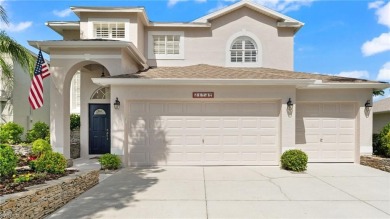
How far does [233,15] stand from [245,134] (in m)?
7.31

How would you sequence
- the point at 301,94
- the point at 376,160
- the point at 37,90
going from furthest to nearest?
1. the point at 301,94
2. the point at 376,160
3. the point at 37,90

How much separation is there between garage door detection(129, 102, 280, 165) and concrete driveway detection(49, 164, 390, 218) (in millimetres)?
901

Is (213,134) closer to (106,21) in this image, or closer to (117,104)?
(117,104)

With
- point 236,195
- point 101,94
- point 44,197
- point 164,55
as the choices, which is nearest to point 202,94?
point 236,195

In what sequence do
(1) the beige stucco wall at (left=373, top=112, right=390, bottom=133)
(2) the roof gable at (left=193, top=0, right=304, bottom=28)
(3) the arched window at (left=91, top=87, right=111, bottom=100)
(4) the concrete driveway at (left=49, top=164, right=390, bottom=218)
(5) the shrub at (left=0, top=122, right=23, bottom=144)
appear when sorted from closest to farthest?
(4) the concrete driveway at (left=49, top=164, right=390, bottom=218) → (5) the shrub at (left=0, top=122, right=23, bottom=144) → (3) the arched window at (left=91, top=87, right=111, bottom=100) → (2) the roof gable at (left=193, top=0, right=304, bottom=28) → (1) the beige stucco wall at (left=373, top=112, right=390, bottom=133)

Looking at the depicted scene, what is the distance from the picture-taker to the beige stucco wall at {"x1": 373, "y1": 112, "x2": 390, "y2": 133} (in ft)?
55.2

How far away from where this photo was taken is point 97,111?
12.2 metres

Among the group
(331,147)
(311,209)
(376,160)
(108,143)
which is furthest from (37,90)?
(376,160)

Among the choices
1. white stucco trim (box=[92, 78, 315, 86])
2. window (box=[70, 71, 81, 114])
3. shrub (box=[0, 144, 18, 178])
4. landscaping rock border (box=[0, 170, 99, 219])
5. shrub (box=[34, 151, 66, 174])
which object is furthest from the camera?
window (box=[70, 71, 81, 114])

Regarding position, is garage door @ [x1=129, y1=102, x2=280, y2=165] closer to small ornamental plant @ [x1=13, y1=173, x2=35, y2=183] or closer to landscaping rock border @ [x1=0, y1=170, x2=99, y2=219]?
landscaping rock border @ [x1=0, y1=170, x2=99, y2=219]

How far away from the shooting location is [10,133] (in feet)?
40.7

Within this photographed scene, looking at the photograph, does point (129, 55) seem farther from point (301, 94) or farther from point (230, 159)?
point (301, 94)

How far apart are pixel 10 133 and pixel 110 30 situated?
7.12 meters

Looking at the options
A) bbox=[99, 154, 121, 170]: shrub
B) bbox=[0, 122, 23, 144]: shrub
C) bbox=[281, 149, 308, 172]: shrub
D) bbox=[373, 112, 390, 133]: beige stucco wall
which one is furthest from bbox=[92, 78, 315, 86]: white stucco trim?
bbox=[373, 112, 390, 133]: beige stucco wall
